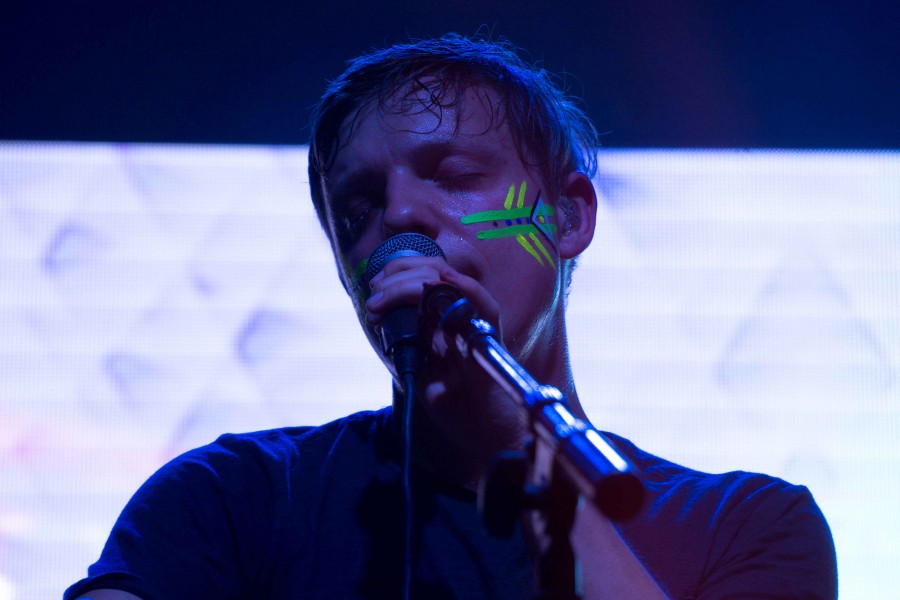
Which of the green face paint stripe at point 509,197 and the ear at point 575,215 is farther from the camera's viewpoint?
the ear at point 575,215

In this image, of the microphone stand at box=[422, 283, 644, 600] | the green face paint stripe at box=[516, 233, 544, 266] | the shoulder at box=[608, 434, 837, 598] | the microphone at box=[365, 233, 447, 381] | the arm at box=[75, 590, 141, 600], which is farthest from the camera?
the green face paint stripe at box=[516, 233, 544, 266]

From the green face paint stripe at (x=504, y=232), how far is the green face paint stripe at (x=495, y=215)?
23 mm

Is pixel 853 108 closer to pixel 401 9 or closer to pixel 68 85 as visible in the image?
pixel 401 9

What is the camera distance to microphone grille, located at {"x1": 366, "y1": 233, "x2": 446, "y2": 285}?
4.39ft

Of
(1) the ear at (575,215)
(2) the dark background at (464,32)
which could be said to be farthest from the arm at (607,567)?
(2) the dark background at (464,32)

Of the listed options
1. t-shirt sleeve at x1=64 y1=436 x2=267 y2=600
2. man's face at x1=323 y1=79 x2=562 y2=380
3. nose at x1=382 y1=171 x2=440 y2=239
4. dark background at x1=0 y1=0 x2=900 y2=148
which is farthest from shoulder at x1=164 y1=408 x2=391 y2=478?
dark background at x1=0 y1=0 x2=900 y2=148

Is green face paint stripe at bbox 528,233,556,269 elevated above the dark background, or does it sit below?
below

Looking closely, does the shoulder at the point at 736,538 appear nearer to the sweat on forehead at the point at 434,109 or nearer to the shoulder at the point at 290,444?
the shoulder at the point at 290,444

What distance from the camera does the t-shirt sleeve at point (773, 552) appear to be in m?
1.41

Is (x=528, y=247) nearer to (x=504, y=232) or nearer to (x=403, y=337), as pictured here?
(x=504, y=232)

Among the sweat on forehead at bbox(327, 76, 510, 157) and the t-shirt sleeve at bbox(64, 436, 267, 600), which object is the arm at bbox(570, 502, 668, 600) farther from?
the sweat on forehead at bbox(327, 76, 510, 157)

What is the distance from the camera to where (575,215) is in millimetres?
1969

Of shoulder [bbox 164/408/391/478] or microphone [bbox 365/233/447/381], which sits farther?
shoulder [bbox 164/408/391/478]

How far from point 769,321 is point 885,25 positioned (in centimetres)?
116
